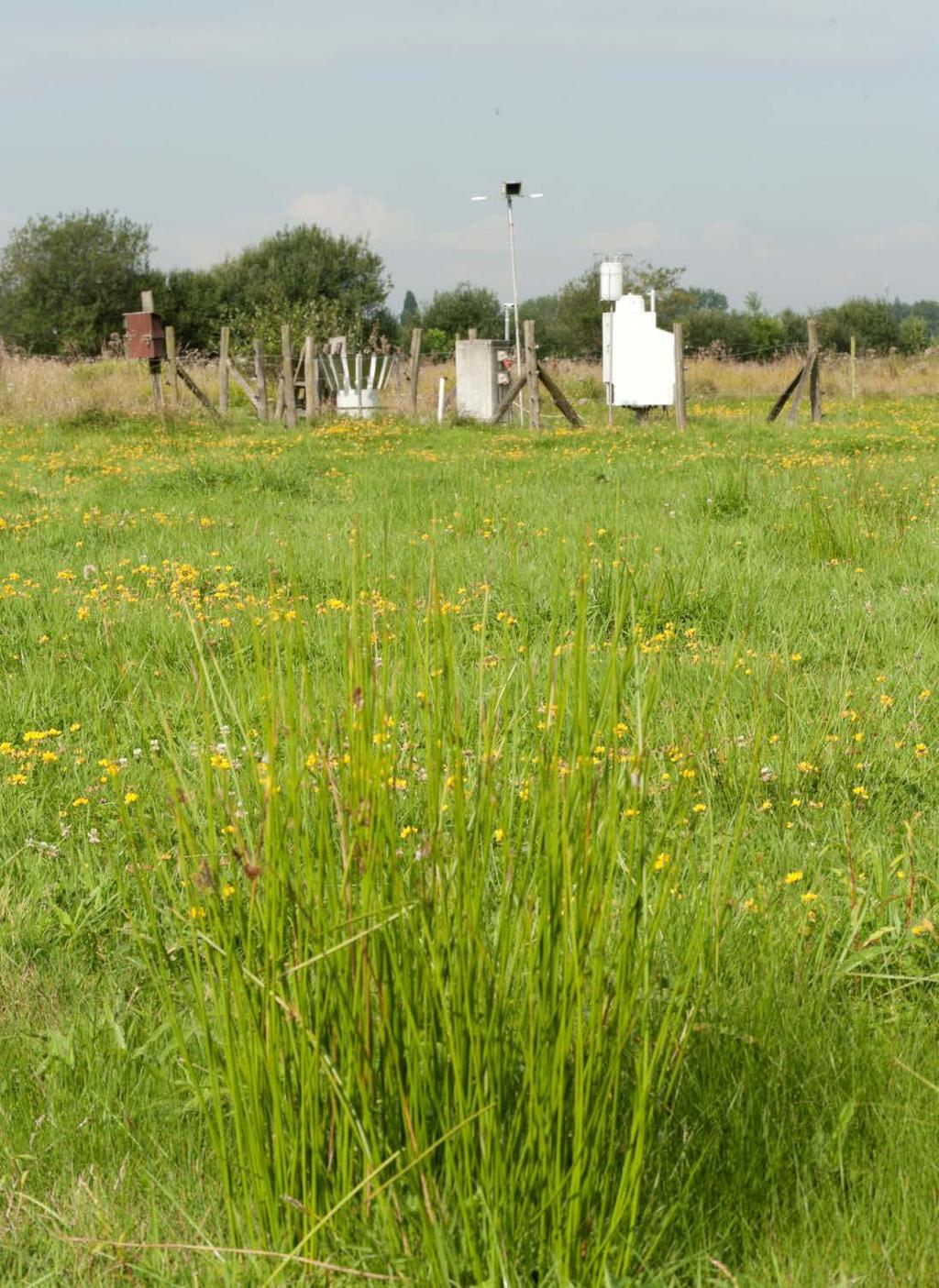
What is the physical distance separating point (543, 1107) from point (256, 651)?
0.76 m

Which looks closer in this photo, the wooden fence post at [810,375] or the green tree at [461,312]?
the wooden fence post at [810,375]

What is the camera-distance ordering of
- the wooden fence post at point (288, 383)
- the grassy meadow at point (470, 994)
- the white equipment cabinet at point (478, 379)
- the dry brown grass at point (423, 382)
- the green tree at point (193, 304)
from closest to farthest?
1. the grassy meadow at point (470, 994)
2. the wooden fence post at point (288, 383)
3. the dry brown grass at point (423, 382)
4. the white equipment cabinet at point (478, 379)
5. the green tree at point (193, 304)

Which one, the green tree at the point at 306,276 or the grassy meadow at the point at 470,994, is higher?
the green tree at the point at 306,276

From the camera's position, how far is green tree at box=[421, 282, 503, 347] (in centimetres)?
6538

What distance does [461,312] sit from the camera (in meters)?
65.6

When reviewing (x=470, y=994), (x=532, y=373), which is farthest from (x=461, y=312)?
(x=470, y=994)

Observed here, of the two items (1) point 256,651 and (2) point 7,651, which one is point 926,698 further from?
(2) point 7,651

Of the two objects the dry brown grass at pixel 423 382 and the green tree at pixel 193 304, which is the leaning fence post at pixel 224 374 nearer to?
the dry brown grass at pixel 423 382

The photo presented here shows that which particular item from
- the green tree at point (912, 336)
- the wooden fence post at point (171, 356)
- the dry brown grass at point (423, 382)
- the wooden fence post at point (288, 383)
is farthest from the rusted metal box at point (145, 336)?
the green tree at point (912, 336)

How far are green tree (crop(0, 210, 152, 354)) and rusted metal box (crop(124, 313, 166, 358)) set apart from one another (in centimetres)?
3605

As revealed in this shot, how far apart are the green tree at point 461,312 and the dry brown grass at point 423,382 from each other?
27.5m

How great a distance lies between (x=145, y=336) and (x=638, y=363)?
906 centimetres

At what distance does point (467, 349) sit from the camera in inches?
917

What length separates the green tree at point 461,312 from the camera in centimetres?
6538
